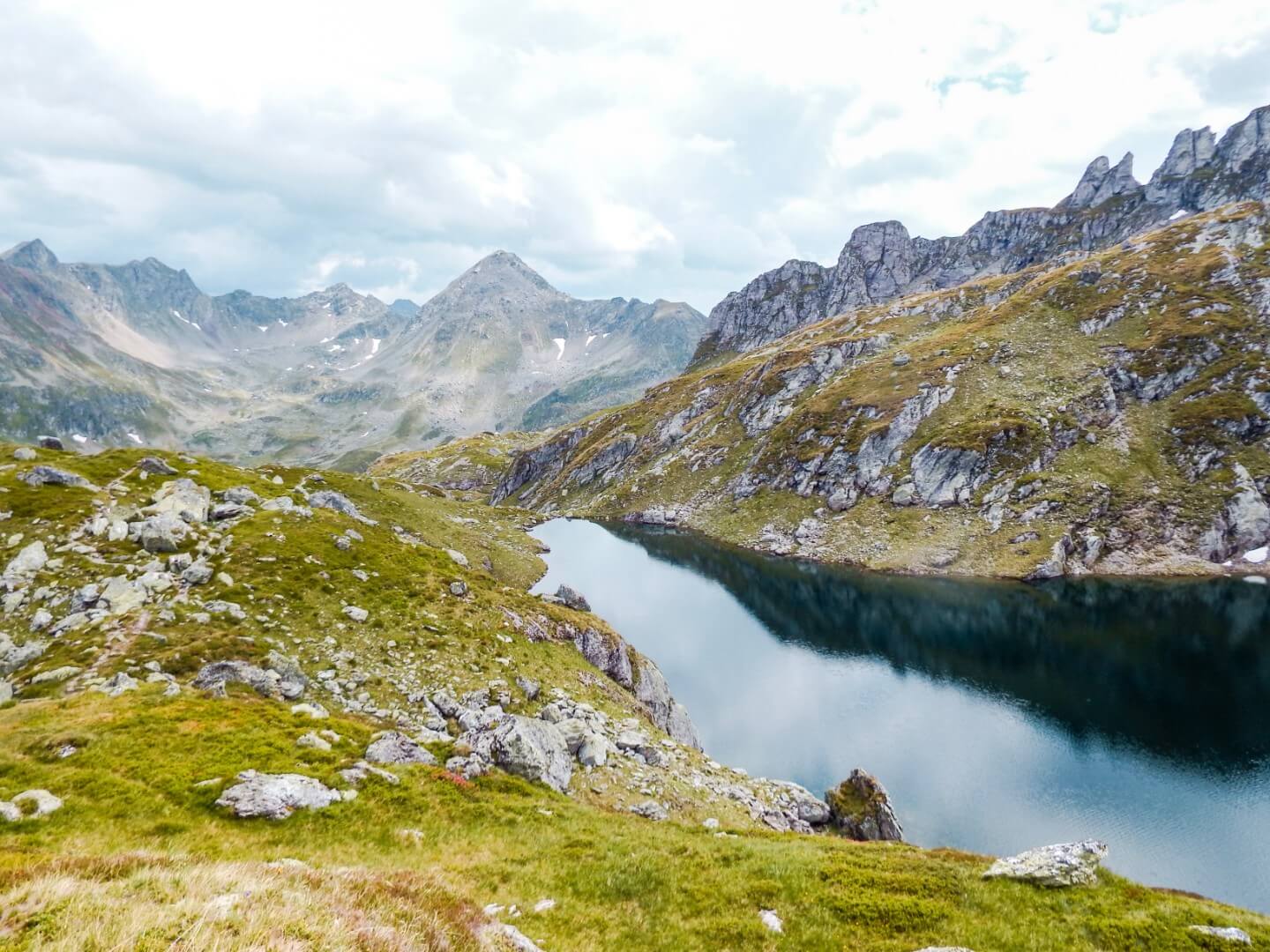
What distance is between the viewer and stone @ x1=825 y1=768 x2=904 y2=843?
3322cm

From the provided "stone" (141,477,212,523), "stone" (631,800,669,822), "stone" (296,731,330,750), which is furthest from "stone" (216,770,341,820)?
"stone" (141,477,212,523)

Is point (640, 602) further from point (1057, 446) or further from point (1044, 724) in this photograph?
point (1057, 446)

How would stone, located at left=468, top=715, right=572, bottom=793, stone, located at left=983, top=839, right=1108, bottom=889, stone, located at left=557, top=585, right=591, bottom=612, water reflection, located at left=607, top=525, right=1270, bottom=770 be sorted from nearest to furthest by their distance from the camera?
stone, located at left=983, top=839, right=1108, bottom=889 → stone, located at left=468, top=715, right=572, bottom=793 → water reflection, located at left=607, top=525, right=1270, bottom=770 → stone, located at left=557, top=585, right=591, bottom=612

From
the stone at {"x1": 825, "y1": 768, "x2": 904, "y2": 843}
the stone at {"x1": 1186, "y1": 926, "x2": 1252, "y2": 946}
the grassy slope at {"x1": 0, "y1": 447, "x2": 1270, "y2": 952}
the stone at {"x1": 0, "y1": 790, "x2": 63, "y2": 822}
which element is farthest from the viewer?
the stone at {"x1": 825, "y1": 768, "x2": 904, "y2": 843}

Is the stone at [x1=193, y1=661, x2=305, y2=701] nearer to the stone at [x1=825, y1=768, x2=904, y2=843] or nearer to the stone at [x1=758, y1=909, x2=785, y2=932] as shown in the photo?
the stone at [x1=758, y1=909, x2=785, y2=932]

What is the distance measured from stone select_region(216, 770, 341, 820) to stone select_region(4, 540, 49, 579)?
27.5 meters

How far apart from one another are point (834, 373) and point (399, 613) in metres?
157

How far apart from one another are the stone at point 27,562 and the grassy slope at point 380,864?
330 cm

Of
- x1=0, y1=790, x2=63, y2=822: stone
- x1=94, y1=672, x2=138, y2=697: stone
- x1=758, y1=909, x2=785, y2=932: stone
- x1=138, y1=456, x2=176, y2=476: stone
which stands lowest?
x1=758, y1=909, x2=785, y2=932: stone

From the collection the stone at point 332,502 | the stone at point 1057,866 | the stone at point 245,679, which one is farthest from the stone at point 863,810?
the stone at point 332,502

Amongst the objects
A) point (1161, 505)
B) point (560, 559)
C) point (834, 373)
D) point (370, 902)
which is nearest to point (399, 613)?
point (370, 902)

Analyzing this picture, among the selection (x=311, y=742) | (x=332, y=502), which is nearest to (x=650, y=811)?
(x=311, y=742)

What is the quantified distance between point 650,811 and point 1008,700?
148 feet

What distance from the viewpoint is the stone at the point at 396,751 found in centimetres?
2297
